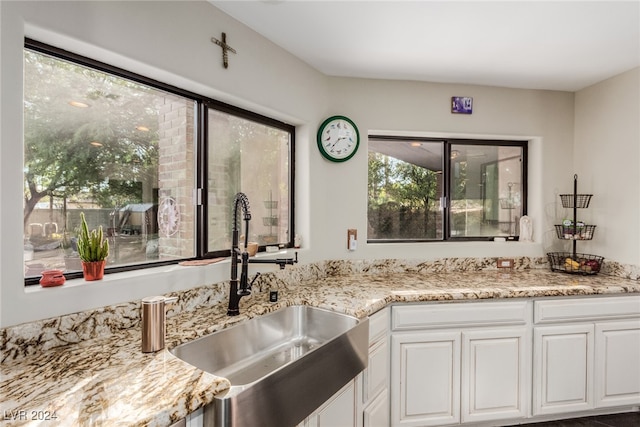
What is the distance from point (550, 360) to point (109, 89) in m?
3.00

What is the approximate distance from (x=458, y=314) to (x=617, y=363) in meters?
1.25

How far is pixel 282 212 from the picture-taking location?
2373 millimetres

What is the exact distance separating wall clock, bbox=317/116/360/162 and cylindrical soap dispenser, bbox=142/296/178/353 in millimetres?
1667

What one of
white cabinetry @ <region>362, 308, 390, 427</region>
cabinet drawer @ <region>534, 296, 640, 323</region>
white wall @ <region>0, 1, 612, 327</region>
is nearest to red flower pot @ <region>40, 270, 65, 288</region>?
white wall @ <region>0, 1, 612, 327</region>

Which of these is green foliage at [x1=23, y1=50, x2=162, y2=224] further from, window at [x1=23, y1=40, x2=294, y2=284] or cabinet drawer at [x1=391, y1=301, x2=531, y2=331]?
cabinet drawer at [x1=391, y1=301, x2=531, y2=331]

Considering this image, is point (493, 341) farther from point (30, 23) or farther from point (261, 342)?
point (30, 23)

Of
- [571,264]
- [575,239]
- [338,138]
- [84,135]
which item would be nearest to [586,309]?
[571,264]

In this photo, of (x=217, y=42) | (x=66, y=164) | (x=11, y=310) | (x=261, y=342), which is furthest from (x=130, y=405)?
(x=217, y=42)

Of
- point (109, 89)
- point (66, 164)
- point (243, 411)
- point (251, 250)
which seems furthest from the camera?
point (251, 250)

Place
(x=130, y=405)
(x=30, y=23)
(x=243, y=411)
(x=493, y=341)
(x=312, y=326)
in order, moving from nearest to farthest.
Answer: (x=130, y=405) < (x=243, y=411) < (x=30, y=23) < (x=312, y=326) < (x=493, y=341)

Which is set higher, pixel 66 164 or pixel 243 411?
pixel 66 164

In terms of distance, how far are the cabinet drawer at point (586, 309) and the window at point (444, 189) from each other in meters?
0.85

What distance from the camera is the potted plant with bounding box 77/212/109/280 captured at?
1205 mm

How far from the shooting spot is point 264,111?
2.06m
